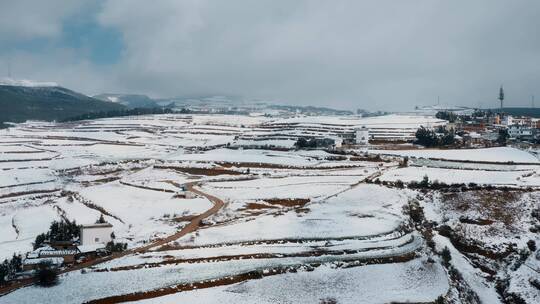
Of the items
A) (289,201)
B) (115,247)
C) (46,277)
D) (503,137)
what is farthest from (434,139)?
(46,277)

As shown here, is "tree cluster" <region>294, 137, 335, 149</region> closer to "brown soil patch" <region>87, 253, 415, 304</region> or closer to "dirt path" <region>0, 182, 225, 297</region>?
"dirt path" <region>0, 182, 225, 297</region>

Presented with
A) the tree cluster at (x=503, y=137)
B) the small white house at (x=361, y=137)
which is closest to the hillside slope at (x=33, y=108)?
the small white house at (x=361, y=137)

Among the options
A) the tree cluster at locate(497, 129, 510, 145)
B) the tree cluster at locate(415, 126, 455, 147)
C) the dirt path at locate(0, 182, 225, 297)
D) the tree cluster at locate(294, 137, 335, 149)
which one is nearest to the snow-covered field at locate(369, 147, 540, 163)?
the tree cluster at locate(415, 126, 455, 147)

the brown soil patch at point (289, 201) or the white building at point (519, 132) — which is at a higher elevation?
the white building at point (519, 132)

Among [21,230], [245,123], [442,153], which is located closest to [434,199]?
[442,153]

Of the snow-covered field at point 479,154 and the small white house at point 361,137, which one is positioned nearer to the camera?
the snow-covered field at point 479,154

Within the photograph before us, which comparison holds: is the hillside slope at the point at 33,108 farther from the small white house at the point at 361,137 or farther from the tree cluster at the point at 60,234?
the tree cluster at the point at 60,234
